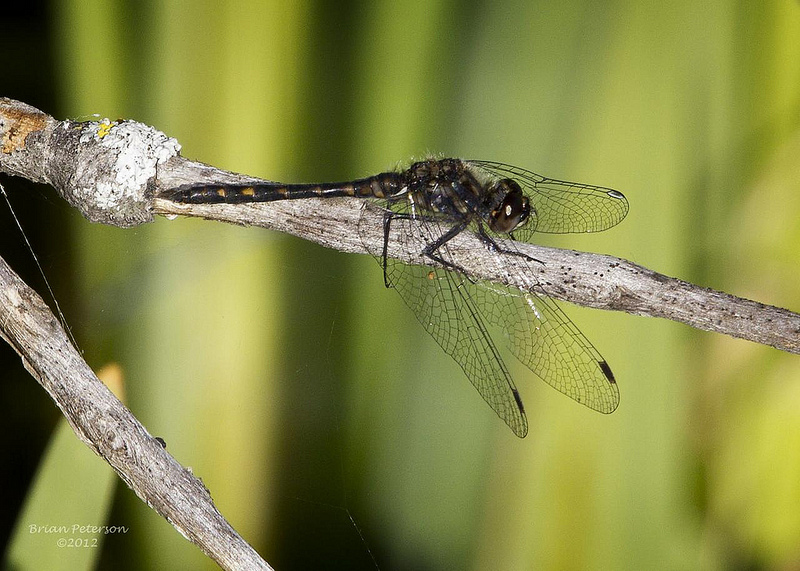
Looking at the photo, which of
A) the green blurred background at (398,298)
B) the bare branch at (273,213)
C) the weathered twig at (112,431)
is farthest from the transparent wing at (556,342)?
the weathered twig at (112,431)

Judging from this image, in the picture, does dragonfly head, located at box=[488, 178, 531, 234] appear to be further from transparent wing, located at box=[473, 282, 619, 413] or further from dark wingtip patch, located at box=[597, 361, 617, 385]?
dark wingtip patch, located at box=[597, 361, 617, 385]

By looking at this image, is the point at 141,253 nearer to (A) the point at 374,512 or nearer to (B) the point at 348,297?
(B) the point at 348,297

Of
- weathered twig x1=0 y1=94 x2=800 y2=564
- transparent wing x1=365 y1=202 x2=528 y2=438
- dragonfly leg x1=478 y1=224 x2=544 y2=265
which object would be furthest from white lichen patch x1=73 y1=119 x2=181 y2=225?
dragonfly leg x1=478 y1=224 x2=544 y2=265

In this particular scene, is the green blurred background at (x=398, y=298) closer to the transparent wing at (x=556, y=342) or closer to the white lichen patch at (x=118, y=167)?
the transparent wing at (x=556, y=342)

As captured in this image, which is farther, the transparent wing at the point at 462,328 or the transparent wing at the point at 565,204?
the transparent wing at the point at 565,204

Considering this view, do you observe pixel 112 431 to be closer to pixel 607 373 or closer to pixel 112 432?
pixel 112 432

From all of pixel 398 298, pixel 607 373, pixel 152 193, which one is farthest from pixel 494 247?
pixel 152 193

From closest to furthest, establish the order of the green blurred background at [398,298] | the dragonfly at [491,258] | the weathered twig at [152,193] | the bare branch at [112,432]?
1. the bare branch at [112,432]
2. the weathered twig at [152,193]
3. the dragonfly at [491,258]
4. the green blurred background at [398,298]
